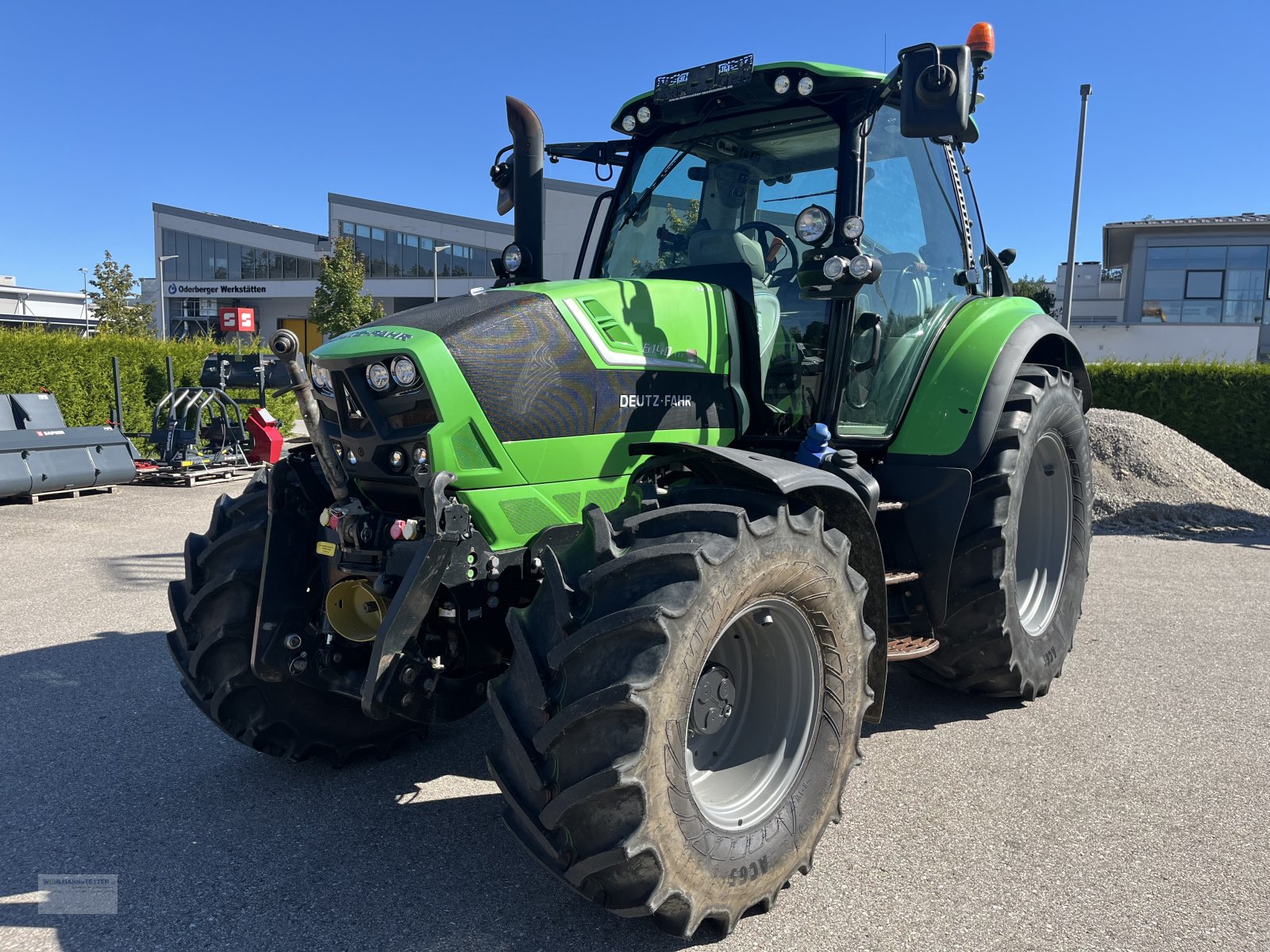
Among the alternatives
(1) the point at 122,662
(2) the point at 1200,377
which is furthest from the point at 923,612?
(2) the point at 1200,377

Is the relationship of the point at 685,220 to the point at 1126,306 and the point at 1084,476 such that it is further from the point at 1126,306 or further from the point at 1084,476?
the point at 1126,306

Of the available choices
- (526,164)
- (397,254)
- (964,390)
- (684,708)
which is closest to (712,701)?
(684,708)

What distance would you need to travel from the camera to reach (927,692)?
4.79 metres

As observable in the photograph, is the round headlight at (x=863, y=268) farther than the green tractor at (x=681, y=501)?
Yes

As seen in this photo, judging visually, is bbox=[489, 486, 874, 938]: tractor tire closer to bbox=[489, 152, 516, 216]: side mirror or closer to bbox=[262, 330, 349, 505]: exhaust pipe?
bbox=[262, 330, 349, 505]: exhaust pipe

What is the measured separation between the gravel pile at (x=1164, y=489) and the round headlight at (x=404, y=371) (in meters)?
9.23

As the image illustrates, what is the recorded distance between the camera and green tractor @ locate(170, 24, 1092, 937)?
8.31 feet

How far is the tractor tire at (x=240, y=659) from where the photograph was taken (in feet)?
11.5

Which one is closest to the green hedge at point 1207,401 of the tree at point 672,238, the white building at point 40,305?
the tree at point 672,238

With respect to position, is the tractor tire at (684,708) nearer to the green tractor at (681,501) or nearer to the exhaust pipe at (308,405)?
the green tractor at (681,501)

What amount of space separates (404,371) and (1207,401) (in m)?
13.9

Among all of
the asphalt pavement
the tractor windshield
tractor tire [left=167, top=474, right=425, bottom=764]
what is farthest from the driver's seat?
tractor tire [left=167, top=474, right=425, bottom=764]

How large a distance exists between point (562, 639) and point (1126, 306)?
35.1m

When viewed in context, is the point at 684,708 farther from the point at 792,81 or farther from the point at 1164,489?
the point at 1164,489
